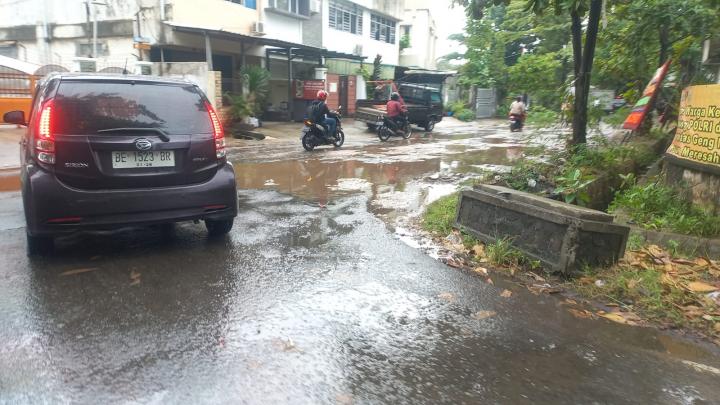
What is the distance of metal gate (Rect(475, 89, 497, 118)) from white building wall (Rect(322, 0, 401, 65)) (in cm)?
593

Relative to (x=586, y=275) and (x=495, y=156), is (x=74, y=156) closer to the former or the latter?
(x=586, y=275)

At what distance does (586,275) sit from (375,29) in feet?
97.8

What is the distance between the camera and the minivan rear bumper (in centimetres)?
417

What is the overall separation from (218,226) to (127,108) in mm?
1447

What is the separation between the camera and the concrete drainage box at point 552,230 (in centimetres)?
441

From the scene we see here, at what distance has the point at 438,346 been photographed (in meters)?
3.31

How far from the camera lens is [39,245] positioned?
4570 millimetres

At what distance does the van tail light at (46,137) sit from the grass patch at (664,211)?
5.65 metres

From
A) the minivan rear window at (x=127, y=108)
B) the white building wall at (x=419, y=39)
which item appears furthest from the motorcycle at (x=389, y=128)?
the white building wall at (x=419, y=39)

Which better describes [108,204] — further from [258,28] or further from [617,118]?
[258,28]

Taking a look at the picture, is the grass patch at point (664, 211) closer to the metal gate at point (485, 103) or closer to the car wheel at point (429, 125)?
the car wheel at point (429, 125)

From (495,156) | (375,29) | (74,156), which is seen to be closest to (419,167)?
(495,156)

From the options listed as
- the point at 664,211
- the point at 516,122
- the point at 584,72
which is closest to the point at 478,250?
the point at 664,211

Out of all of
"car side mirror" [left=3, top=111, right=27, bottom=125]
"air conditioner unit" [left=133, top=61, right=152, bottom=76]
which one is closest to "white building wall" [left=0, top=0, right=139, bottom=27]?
"air conditioner unit" [left=133, top=61, right=152, bottom=76]
